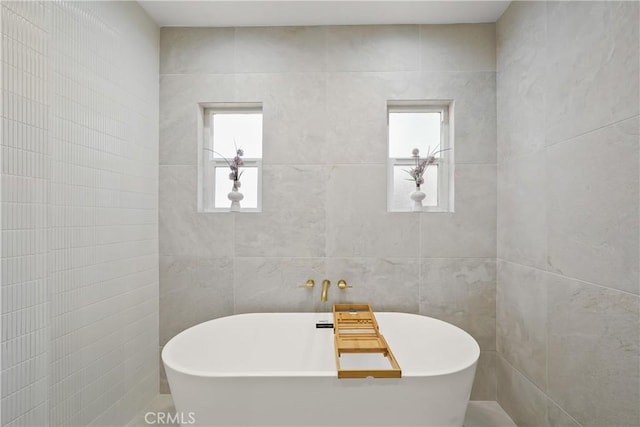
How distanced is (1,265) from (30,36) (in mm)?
931

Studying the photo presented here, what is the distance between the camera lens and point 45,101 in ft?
4.81

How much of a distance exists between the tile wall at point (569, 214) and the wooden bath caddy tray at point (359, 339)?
805 mm

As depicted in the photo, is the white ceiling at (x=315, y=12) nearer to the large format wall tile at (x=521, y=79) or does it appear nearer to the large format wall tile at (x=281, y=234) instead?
the large format wall tile at (x=521, y=79)

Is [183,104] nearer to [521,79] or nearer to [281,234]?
[281,234]

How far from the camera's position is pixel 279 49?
2.35 m

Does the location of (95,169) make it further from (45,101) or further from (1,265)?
(1,265)

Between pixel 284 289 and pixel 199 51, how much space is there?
1759mm

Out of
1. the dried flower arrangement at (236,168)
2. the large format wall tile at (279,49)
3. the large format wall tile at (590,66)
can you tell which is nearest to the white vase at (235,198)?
the dried flower arrangement at (236,168)

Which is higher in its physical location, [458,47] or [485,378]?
[458,47]

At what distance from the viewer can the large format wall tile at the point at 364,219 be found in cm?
233

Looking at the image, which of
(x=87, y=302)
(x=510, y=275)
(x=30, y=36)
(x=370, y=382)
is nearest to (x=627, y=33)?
(x=510, y=275)

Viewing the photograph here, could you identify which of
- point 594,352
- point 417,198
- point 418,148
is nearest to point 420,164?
point 418,148

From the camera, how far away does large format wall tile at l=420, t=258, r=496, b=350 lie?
2.30 m

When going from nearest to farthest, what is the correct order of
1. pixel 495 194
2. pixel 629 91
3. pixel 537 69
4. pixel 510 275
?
pixel 629 91 → pixel 537 69 → pixel 510 275 → pixel 495 194
